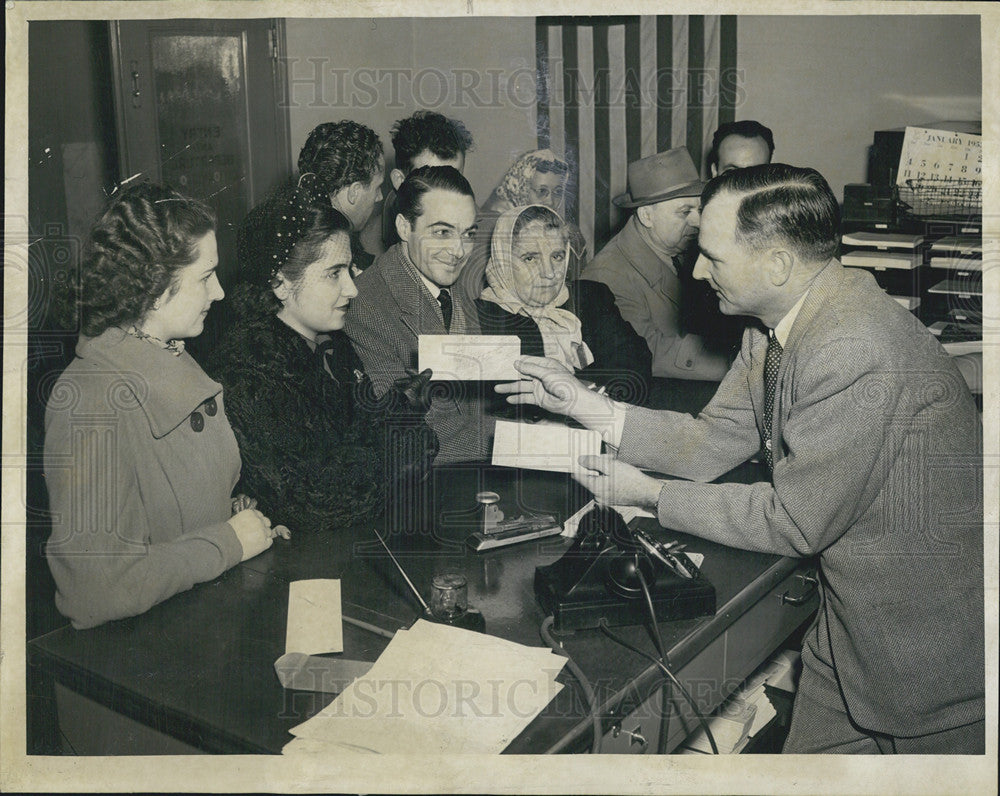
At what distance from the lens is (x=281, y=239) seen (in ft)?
5.90

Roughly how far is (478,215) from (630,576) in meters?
1.04

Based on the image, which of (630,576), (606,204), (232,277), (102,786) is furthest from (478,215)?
(102,786)

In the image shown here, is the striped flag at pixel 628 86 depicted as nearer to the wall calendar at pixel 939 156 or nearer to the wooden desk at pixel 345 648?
the wall calendar at pixel 939 156

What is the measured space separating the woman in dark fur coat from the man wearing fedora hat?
2.52 feet

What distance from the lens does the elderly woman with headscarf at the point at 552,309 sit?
84.3 inches

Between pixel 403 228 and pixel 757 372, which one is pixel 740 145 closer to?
pixel 757 372

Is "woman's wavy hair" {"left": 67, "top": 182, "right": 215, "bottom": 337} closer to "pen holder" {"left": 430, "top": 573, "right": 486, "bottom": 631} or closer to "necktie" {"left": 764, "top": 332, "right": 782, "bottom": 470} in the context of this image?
"pen holder" {"left": 430, "top": 573, "right": 486, "bottom": 631}

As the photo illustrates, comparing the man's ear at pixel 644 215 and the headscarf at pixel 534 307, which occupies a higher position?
the man's ear at pixel 644 215

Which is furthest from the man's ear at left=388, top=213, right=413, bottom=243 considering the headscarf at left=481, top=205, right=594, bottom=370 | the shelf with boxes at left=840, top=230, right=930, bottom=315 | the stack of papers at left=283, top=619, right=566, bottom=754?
the shelf with boxes at left=840, top=230, right=930, bottom=315

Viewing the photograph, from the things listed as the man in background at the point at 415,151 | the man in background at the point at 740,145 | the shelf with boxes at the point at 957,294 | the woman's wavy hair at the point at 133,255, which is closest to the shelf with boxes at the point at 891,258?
the shelf with boxes at the point at 957,294

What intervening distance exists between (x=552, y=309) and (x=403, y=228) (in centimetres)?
45

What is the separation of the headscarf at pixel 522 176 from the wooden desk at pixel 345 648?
783 mm

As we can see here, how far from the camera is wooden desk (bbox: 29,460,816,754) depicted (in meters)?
1.36

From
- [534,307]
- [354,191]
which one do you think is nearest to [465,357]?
[534,307]
